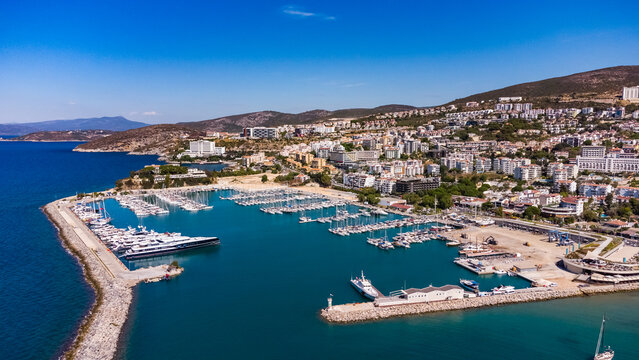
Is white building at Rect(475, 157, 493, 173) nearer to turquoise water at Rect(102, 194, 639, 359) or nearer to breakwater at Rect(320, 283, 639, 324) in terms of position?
turquoise water at Rect(102, 194, 639, 359)

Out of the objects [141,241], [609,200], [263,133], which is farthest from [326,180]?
[263,133]

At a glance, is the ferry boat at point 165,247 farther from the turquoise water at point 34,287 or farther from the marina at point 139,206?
the marina at point 139,206

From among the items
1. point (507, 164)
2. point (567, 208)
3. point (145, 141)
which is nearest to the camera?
point (567, 208)

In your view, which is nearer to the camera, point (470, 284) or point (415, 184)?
point (470, 284)

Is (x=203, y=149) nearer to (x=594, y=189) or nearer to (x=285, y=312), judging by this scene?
(x=594, y=189)

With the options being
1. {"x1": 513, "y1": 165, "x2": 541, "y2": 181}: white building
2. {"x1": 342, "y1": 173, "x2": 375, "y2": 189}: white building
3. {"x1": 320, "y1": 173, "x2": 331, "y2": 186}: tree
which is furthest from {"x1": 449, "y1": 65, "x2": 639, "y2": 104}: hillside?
{"x1": 320, "y1": 173, "x2": 331, "y2": 186}: tree
